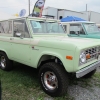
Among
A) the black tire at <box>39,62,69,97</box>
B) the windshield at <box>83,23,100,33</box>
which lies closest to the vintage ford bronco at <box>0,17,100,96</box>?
the black tire at <box>39,62,69,97</box>

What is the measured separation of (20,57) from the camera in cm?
386

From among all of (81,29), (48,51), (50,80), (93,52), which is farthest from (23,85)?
(81,29)

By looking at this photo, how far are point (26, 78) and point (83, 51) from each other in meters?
2.15

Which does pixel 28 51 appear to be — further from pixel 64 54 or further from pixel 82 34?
pixel 82 34

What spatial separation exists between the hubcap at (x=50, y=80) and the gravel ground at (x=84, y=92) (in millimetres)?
488

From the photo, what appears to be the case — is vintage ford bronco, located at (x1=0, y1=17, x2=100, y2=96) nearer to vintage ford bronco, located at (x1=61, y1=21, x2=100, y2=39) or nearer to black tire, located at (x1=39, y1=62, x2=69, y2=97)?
black tire, located at (x1=39, y1=62, x2=69, y2=97)

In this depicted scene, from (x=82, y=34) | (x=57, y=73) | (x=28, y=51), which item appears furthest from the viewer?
(x=82, y=34)

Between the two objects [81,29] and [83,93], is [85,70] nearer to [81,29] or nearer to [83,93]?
[83,93]

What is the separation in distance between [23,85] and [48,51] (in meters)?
1.31

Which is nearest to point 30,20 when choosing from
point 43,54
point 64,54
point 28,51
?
point 28,51

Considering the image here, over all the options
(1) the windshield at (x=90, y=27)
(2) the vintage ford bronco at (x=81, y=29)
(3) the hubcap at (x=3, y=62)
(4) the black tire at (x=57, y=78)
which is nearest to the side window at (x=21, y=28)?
(4) the black tire at (x=57, y=78)

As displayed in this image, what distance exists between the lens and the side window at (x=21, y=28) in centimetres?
367

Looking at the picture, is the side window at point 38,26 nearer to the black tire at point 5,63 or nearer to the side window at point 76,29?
the black tire at point 5,63

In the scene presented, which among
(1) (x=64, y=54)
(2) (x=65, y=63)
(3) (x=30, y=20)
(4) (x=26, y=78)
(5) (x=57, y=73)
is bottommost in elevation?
(4) (x=26, y=78)
